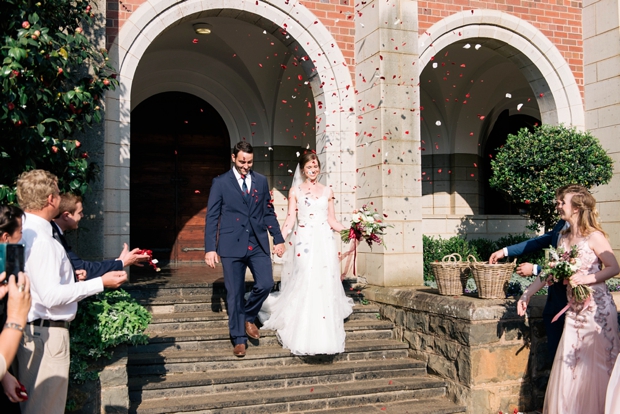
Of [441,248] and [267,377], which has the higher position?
[441,248]

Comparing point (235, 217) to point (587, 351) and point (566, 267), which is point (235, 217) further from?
point (587, 351)

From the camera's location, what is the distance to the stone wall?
5430mm

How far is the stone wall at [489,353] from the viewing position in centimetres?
543

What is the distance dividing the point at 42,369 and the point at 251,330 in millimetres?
2762

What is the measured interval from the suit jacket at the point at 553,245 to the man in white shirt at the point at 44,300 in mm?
3459

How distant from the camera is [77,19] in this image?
6.09 metres

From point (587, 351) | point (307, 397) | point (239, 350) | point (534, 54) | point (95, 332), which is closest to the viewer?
point (95, 332)

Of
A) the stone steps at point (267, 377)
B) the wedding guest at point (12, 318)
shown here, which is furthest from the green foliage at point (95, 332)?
the wedding guest at point (12, 318)

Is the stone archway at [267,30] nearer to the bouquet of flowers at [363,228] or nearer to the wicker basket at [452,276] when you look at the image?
the bouquet of flowers at [363,228]

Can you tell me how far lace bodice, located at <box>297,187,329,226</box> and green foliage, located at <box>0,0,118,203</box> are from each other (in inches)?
78.5

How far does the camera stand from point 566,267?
4.49m

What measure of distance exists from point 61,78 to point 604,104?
7.24 metres

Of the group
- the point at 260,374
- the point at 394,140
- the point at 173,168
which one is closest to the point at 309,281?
the point at 260,374

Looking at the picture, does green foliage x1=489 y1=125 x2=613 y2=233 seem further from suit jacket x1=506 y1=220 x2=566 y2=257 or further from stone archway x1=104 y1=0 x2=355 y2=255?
suit jacket x1=506 y1=220 x2=566 y2=257
